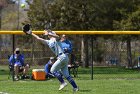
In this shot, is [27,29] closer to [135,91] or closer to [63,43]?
[63,43]

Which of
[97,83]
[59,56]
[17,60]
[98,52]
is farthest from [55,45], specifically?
[98,52]

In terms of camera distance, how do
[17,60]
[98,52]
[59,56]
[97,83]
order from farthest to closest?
[98,52] < [17,60] < [97,83] < [59,56]

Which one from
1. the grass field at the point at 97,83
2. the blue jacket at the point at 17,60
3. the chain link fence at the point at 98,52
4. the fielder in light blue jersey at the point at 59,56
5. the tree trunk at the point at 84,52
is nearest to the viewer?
the fielder in light blue jersey at the point at 59,56

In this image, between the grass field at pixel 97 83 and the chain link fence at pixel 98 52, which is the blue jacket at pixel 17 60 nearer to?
the grass field at pixel 97 83

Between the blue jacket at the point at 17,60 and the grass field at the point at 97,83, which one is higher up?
the blue jacket at the point at 17,60

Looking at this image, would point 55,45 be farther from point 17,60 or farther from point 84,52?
point 84,52

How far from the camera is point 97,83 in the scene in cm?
1792

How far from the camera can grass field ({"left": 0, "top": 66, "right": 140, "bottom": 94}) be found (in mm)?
14836

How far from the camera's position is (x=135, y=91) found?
14531 mm

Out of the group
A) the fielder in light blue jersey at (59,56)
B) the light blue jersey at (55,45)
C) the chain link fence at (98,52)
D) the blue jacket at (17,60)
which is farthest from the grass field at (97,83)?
the light blue jersey at (55,45)

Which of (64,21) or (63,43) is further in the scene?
(64,21)

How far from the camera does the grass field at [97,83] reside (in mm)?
14836

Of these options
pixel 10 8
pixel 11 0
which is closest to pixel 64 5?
pixel 11 0

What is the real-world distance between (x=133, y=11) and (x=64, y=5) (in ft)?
17.2
